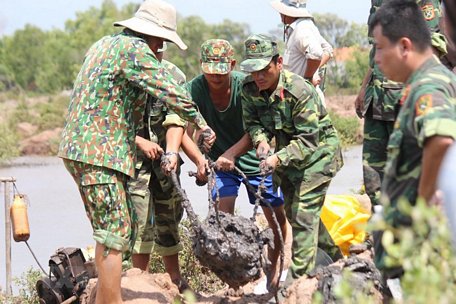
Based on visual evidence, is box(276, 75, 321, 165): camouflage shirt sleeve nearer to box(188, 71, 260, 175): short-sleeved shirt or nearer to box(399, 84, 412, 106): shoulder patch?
box(188, 71, 260, 175): short-sleeved shirt

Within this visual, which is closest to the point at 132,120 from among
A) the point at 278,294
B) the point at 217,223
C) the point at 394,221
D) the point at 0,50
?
the point at 217,223

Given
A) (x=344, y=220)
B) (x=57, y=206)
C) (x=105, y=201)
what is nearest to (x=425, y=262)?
(x=105, y=201)

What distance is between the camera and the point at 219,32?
50.8 metres

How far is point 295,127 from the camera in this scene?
289 inches

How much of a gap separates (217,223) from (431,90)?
2725 mm

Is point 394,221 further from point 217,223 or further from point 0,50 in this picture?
point 0,50

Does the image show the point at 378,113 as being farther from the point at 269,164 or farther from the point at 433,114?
the point at 433,114

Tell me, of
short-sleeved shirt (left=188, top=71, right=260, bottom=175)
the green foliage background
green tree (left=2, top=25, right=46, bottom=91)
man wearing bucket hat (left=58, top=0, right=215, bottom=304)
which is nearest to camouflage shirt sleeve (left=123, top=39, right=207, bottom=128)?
man wearing bucket hat (left=58, top=0, right=215, bottom=304)

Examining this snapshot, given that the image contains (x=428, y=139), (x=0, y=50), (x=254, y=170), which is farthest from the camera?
(x=0, y=50)

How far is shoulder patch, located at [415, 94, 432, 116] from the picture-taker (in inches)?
182

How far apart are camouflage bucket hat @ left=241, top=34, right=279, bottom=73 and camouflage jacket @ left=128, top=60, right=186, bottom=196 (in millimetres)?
618

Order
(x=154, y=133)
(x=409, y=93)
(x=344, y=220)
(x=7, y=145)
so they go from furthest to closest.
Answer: (x=7, y=145) < (x=344, y=220) < (x=154, y=133) < (x=409, y=93)

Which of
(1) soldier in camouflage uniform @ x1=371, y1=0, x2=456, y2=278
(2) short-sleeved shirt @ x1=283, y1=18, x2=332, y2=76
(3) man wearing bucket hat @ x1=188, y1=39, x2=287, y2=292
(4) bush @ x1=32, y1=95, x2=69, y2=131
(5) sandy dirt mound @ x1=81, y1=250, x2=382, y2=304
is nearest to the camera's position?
(1) soldier in camouflage uniform @ x1=371, y1=0, x2=456, y2=278

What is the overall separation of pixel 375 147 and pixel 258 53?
101 cm
